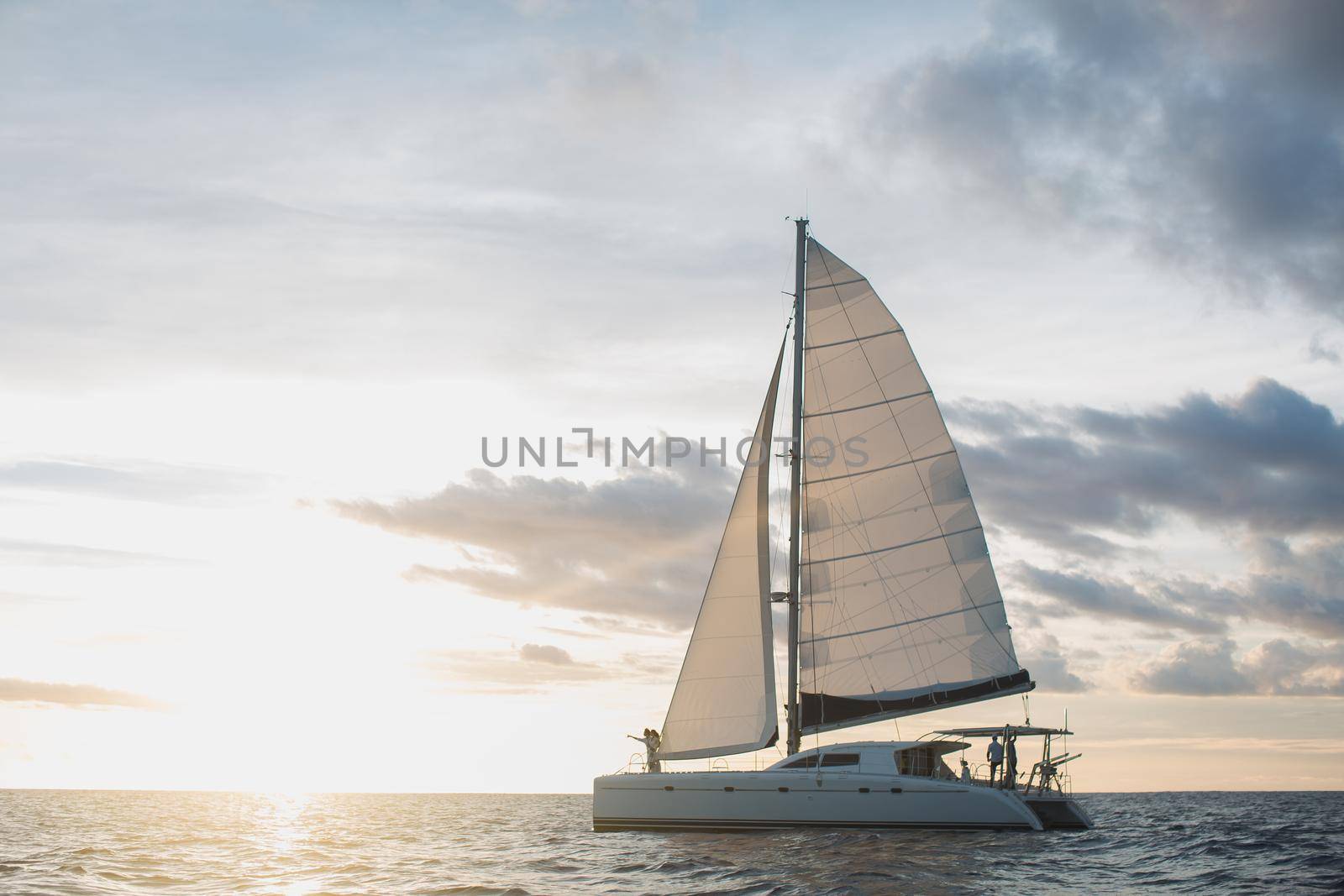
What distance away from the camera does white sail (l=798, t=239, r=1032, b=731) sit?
115 ft

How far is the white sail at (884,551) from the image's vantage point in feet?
115

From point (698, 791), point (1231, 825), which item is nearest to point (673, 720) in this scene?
point (698, 791)

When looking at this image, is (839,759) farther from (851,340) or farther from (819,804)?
(851,340)

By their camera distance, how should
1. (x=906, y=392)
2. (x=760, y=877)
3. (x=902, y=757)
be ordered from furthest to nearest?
1. (x=906, y=392)
2. (x=902, y=757)
3. (x=760, y=877)

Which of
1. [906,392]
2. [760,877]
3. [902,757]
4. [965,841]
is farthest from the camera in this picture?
[906,392]

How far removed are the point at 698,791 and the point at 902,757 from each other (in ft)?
19.1

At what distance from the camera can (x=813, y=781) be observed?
33.0 metres

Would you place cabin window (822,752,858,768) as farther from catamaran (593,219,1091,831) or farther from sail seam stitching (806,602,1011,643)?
sail seam stitching (806,602,1011,643)

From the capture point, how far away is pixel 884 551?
35688mm

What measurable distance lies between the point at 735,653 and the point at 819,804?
522 cm

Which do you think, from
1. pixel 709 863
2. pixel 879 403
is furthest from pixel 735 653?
pixel 879 403

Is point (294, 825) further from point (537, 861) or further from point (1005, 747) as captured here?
point (1005, 747)

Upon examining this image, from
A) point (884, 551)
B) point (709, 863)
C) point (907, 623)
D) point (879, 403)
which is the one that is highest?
point (879, 403)

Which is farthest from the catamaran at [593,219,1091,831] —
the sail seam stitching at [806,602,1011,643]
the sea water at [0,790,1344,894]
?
the sea water at [0,790,1344,894]
